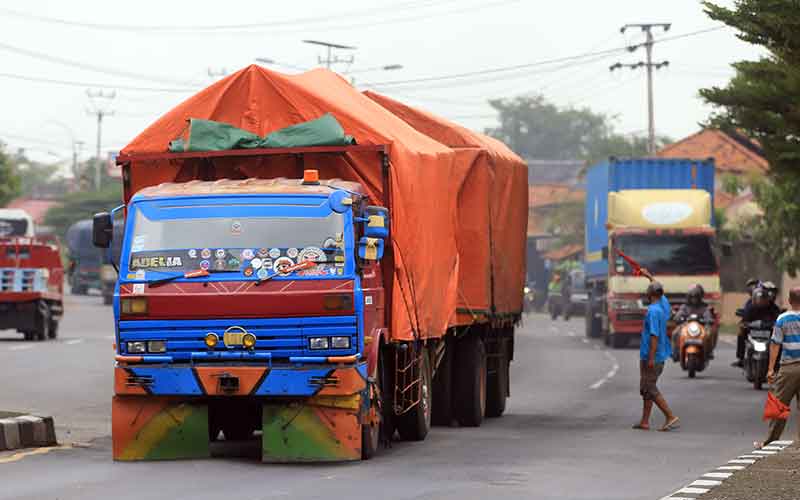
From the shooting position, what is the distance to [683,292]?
39.1 meters

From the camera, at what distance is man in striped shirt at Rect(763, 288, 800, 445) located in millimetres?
17609

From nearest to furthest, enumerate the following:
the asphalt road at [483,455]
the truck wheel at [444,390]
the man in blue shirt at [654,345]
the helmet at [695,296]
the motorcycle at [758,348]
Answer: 1. the asphalt road at [483,455]
2. the man in blue shirt at [654,345]
3. the truck wheel at [444,390]
4. the motorcycle at [758,348]
5. the helmet at [695,296]

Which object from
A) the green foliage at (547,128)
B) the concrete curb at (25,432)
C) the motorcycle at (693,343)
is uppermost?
the green foliage at (547,128)

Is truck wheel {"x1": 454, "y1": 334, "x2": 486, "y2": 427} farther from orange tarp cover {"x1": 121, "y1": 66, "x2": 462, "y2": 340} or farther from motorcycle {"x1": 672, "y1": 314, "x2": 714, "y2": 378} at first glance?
motorcycle {"x1": 672, "y1": 314, "x2": 714, "y2": 378}

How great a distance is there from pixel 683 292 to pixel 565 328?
19147 mm

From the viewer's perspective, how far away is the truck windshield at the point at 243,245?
15.1 m

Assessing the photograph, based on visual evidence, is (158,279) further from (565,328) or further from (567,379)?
(565,328)

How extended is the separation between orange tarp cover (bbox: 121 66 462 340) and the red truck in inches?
968

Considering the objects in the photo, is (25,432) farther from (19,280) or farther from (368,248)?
(19,280)

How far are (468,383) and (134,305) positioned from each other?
6.20 m

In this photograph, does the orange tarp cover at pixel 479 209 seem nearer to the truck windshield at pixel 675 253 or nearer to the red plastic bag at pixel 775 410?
the red plastic bag at pixel 775 410

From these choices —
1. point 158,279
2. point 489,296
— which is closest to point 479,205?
point 489,296

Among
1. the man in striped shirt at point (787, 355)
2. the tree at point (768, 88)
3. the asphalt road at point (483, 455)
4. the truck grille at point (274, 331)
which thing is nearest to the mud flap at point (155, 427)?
the asphalt road at point (483, 455)

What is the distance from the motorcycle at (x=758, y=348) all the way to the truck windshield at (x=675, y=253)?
33.0ft
